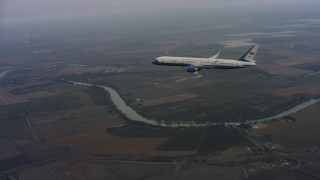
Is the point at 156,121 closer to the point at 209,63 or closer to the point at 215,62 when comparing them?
the point at 209,63

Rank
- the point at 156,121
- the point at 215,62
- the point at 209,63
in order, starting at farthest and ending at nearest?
the point at 156,121 → the point at 209,63 → the point at 215,62

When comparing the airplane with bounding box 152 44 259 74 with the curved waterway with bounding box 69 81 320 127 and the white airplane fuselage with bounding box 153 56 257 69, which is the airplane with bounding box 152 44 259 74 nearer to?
the white airplane fuselage with bounding box 153 56 257 69

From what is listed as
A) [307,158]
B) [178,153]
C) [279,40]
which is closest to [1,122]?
[178,153]

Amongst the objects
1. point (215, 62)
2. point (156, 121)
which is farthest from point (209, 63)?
point (156, 121)

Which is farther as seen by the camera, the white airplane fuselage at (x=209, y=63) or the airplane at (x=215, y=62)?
the white airplane fuselage at (x=209, y=63)

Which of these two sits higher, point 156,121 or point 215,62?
point 215,62

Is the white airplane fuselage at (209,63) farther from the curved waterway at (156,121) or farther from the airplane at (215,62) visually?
the curved waterway at (156,121)

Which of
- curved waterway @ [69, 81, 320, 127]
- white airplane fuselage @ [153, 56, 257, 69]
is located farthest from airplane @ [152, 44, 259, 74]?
curved waterway @ [69, 81, 320, 127]

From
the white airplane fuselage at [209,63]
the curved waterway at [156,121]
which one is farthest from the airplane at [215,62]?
the curved waterway at [156,121]

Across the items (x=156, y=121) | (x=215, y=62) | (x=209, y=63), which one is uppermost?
(x=215, y=62)

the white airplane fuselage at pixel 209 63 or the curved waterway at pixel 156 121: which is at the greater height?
the white airplane fuselage at pixel 209 63

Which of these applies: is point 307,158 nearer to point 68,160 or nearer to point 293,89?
point 68,160
